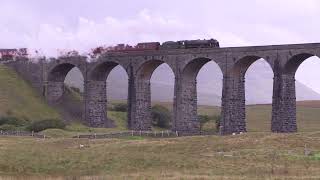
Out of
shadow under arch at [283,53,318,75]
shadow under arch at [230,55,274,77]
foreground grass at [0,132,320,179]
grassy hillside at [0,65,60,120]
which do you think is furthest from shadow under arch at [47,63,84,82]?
foreground grass at [0,132,320,179]

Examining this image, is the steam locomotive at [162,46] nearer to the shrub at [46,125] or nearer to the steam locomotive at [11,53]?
the shrub at [46,125]

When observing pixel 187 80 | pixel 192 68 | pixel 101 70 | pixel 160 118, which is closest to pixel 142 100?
pixel 187 80

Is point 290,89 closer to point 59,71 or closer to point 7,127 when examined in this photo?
point 7,127

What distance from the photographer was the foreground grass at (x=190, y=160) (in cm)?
3656

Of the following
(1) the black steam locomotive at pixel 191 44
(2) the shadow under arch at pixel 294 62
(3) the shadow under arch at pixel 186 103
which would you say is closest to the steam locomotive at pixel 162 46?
(1) the black steam locomotive at pixel 191 44

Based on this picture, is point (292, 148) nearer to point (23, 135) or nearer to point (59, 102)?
point (23, 135)

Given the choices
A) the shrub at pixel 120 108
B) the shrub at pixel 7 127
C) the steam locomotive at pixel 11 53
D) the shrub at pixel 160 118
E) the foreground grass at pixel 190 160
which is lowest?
the foreground grass at pixel 190 160

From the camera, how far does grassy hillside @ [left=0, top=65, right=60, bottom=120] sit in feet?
313

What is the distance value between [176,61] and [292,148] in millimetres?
36677

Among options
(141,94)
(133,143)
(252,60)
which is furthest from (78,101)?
(133,143)

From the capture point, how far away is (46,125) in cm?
8550

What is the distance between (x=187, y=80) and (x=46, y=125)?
21052 mm

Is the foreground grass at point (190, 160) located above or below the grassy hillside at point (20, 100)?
below

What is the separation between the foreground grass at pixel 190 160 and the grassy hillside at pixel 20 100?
1484 inches
